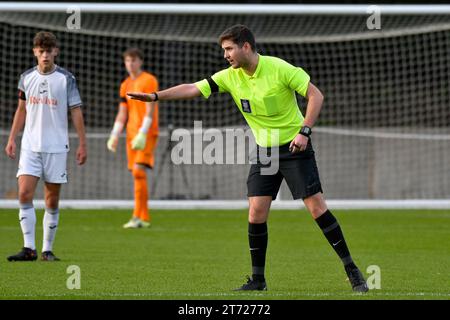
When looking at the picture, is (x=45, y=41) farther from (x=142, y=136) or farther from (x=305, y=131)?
(x=142, y=136)

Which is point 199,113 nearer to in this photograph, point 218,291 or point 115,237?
point 115,237

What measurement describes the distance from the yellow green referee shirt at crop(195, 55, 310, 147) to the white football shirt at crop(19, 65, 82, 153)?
8.08 ft

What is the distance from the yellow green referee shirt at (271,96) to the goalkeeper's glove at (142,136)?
18.2 feet

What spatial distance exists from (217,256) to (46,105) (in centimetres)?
237

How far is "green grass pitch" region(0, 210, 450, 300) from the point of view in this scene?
25.3 feet

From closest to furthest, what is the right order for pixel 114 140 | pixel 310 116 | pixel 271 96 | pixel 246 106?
pixel 310 116
pixel 271 96
pixel 246 106
pixel 114 140

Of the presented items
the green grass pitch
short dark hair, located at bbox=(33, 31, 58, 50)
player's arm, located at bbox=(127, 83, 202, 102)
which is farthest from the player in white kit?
player's arm, located at bbox=(127, 83, 202, 102)

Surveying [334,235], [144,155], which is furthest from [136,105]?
[334,235]

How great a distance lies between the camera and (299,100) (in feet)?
66.4

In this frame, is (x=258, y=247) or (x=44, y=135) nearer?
(x=258, y=247)

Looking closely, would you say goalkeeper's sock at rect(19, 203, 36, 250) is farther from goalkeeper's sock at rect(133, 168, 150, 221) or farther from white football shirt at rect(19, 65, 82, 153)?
goalkeeper's sock at rect(133, 168, 150, 221)
